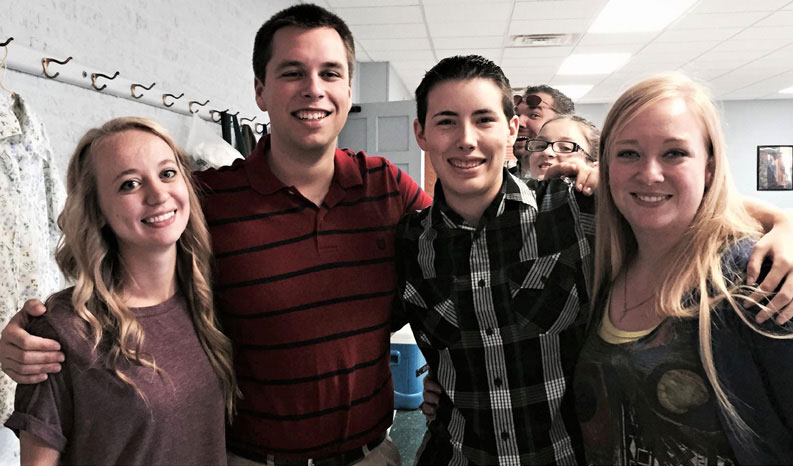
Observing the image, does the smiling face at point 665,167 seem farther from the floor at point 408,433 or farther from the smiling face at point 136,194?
the floor at point 408,433

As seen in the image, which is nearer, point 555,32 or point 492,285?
point 492,285

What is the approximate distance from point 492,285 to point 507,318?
0.27 ft

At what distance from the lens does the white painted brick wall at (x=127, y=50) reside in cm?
188

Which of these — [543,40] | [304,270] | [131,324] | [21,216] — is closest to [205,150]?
[21,216]

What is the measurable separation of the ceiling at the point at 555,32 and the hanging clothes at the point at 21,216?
3.51 metres

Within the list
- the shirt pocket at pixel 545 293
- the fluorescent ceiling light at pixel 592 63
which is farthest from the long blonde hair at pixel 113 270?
the fluorescent ceiling light at pixel 592 63

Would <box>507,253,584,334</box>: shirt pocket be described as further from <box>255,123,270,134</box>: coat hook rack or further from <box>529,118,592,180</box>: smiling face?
<box>255,123,270,134</box>: coat hook rack

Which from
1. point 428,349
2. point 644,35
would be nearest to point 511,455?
point 428,349

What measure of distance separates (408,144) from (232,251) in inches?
167

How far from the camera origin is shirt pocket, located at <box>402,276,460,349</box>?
1313 millimetres

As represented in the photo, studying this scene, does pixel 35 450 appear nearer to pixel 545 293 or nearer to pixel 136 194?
pixel 136 194

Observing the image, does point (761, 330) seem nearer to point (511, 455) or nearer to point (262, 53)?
point (511, 455)

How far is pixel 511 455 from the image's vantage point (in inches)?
47.9

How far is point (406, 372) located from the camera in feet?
10.5
